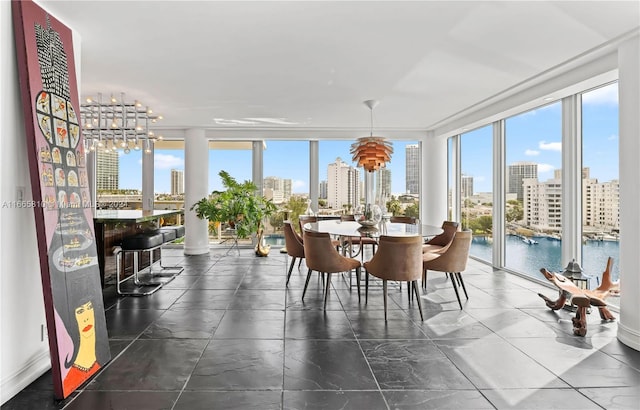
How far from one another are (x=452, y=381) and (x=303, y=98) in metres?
3.89

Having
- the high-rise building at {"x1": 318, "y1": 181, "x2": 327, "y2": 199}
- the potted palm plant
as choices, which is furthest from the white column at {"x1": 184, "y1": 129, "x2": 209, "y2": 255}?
the high-rise building at {"x1": 318, "y1": 181, "x2": 327, "y2": 199}

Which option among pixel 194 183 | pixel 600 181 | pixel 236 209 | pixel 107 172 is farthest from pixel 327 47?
pixel 107 172

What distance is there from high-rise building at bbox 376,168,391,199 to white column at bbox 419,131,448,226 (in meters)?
0.80

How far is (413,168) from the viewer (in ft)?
25.8

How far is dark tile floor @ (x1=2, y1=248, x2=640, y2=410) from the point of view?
2.11 metres

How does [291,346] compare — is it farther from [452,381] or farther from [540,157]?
[540,157]

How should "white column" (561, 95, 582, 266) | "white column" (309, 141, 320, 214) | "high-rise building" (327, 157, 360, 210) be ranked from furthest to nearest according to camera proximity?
"high-rise building" (327, 157, 360, 210), "white column" (309, 141, 320, 214), "white column" (561, 95, 582, 266)

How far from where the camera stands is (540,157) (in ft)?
15.7

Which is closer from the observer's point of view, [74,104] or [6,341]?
[6,341]

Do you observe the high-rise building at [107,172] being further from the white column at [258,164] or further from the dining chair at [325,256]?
the dining chair at [325,256]

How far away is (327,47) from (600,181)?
331 cm

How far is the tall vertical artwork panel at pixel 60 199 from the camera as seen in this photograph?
215 cm

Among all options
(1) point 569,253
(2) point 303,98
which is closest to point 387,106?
(2) point 303,98

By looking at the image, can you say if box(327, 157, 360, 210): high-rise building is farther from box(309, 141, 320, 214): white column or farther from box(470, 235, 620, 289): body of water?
box(470, 235, 620, 289): body of water
